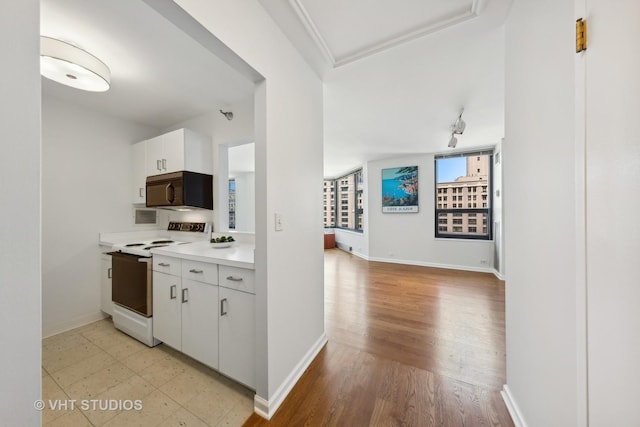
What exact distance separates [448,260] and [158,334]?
16.4ft

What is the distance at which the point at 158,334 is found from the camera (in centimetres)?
188

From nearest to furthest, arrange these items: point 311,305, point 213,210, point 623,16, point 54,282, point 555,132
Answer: point 623,16 < point 555,132 < point 311,305 < point 54,282 < point 213,210

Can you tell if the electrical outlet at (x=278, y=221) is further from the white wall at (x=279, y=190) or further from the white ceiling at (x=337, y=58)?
A: the white ceiling at (x=337, y=58)

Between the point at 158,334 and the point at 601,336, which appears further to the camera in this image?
the point at 158,334

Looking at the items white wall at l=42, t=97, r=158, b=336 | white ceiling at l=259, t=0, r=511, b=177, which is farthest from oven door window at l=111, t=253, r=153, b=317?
white ceiling at l=259, t=0, r=511, b=177

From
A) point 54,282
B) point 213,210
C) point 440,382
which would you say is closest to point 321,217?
point 213,210

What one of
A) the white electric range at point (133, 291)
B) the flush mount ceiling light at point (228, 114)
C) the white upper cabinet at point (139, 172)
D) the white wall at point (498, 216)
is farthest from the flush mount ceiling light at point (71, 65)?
the white wall at point (498, 216)

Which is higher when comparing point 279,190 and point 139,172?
point 139,172

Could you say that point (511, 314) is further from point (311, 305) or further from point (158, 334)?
point (158, 334)

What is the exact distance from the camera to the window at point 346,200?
20.8 feet

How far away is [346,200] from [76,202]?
591cm

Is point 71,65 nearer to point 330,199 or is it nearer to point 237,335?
point 237,335

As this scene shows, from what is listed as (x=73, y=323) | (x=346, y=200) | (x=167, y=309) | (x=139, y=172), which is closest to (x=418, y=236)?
(x=346, y=200)

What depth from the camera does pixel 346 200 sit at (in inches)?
278
